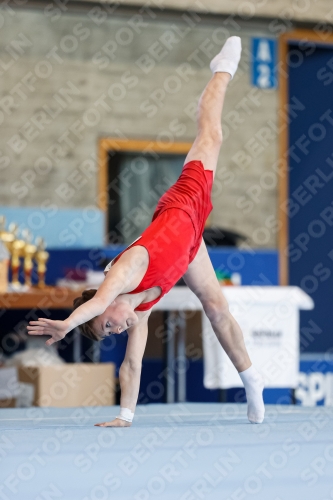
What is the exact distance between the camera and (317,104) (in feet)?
28.3

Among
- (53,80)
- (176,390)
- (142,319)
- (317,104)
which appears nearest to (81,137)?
(53,80)

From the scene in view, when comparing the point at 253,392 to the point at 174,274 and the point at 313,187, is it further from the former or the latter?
the point at 313,187

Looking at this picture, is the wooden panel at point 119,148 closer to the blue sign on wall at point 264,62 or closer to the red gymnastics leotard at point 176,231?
the blue sign on wall at point 264,62

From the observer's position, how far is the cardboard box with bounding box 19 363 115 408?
13.2ft

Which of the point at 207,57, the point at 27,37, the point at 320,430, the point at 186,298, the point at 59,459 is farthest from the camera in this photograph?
the point at 207,57

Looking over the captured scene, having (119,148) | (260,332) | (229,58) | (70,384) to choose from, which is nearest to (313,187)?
(119,148)

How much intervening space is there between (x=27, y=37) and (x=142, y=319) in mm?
6136

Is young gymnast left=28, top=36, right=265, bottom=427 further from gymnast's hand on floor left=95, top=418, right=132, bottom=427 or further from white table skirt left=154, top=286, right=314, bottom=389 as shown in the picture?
white table skirt left=154, top=286, right=314, bottom=389

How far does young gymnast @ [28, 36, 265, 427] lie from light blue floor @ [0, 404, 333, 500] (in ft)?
0.59

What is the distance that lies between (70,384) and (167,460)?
2.09m

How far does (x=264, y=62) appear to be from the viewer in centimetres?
902

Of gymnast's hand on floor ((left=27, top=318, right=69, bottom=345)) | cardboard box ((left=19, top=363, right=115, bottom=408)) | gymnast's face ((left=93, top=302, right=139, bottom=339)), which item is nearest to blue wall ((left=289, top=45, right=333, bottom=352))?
cardboard box ((left=19, top=363, right=115, bottom=408))

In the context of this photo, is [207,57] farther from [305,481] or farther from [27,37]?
[305,481]

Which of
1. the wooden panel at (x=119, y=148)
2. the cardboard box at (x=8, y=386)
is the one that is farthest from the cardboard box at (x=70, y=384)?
the wooden panel at (x=119, y=148)
